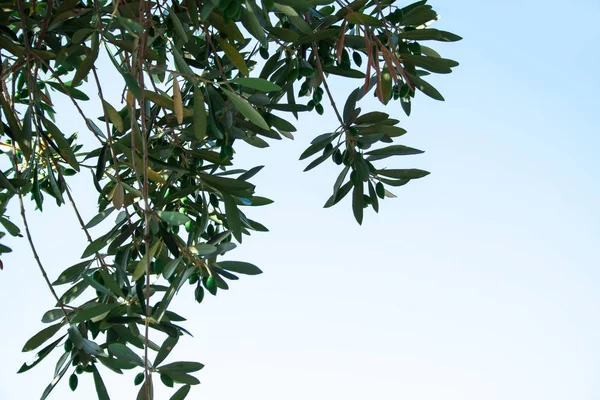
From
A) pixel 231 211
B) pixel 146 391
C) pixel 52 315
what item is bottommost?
pixel 146 391

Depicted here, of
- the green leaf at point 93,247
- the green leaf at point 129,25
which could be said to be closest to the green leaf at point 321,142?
the green leaf at point 93,247

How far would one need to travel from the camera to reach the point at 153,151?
1.38m

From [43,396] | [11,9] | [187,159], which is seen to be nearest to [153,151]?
[187,159]

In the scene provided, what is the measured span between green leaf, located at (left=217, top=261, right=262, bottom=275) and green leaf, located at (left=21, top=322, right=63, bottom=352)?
268 mm

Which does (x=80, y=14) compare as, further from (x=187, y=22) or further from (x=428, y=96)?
(x=428, y=96)

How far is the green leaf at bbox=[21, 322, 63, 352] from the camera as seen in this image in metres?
1.20

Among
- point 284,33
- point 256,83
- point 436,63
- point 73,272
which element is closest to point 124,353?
point 73,272

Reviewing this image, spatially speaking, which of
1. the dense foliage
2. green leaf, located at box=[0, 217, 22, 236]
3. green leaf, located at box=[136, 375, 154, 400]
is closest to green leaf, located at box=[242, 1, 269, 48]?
the dense foliage

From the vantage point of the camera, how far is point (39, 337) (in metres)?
1.21

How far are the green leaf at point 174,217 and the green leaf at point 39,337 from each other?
11.8 inches

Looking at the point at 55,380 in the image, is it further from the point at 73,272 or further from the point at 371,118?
the point at 371,118

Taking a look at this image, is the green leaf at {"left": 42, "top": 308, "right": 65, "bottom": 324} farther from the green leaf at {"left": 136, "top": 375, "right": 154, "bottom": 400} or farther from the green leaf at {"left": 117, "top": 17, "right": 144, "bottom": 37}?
the green leaf at {"left": 117, "top": 17, "right": 144, "bottom": 37}

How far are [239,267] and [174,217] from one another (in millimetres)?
197

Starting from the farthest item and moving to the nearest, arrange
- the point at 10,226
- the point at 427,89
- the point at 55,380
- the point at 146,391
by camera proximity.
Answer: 1. the point at 10,226
2. the point at 427,89
3. the point at 55,380
4. the point at 146,391
